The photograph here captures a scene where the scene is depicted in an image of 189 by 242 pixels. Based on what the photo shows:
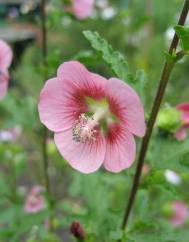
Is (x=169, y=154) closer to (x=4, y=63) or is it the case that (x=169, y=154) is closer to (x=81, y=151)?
(x=81, y=151)

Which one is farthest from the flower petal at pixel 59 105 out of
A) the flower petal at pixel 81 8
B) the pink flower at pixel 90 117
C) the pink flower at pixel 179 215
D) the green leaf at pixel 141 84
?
the pink flower at pixel 179 215

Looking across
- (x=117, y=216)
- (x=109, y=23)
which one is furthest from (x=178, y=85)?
(x=117, y=216)

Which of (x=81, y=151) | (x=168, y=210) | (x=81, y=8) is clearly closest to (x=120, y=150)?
(x=81, y=151)

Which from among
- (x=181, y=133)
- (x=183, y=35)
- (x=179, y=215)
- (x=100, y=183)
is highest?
(x=183, y=35)

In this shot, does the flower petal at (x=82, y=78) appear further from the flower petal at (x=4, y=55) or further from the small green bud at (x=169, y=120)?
the flower petal at (x=4, y=55)

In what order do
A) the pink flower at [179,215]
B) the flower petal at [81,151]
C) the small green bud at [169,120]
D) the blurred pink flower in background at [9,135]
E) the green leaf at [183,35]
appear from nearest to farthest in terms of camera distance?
the green leaf at [183,35]
the flower petal at [81,151]
the small green bud at [169,120]
the blurred pink flower in background at [9,135]
the pink flower at [179,215]

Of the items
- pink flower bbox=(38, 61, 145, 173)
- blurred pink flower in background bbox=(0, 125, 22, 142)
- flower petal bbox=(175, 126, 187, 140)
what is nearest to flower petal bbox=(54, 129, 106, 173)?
pink flower bbox=(38, 61, 145, 173)

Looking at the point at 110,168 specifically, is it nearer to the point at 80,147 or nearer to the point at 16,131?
the point at 80,147
